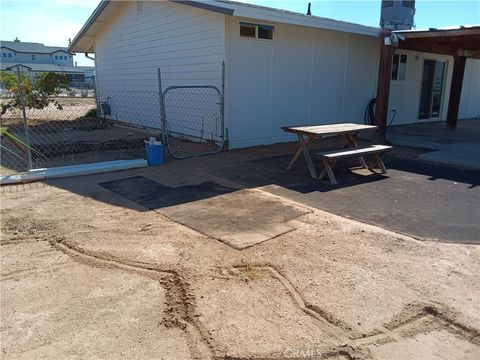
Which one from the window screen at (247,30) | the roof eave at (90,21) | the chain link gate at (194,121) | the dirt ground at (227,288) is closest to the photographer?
the dirt ground at (227,288)

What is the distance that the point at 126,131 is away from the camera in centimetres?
1227

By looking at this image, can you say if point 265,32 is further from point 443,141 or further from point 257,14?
point 443,141

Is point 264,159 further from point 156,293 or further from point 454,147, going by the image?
point 156,293

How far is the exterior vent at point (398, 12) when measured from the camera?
16.5 metres

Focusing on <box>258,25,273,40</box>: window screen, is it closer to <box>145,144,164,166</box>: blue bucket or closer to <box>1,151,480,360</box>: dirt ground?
<box>145,144,164,166</box>: blue bucket

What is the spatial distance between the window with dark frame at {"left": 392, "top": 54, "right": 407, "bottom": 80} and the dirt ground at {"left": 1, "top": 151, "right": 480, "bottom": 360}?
10042 millimetres

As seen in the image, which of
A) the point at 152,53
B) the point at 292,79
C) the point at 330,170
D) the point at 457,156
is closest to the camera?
the point at 330,170

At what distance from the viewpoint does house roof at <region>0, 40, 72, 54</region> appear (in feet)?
205

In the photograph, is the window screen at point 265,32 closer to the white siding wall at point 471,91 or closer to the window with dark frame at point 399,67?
the window with dark frame at point 399,67

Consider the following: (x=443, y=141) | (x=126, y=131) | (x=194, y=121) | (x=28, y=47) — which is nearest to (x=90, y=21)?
(x=126, y=131)

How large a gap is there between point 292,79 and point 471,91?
37.0 ft

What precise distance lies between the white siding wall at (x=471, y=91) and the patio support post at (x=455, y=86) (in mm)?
4557

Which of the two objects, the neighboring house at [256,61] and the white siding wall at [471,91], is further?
the white siding wall at [471,91]

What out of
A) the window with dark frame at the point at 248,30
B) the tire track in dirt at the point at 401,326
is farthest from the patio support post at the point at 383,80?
the tire track in dirt at the point at 401,326
